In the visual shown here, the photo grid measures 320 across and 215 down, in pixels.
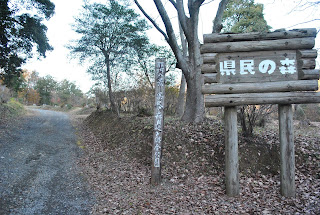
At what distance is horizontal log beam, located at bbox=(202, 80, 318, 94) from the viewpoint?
4566mm

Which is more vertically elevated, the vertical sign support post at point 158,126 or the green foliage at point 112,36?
the green foliage at point 112,36

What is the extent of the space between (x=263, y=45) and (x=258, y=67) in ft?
1.57

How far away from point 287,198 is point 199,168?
224cm

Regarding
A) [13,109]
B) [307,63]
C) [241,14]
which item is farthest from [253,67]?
[13,109]

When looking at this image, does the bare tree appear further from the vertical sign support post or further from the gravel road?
the gravel road

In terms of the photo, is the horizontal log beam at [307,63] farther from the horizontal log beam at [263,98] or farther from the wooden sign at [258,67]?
the horizontal log beam at [263,98]

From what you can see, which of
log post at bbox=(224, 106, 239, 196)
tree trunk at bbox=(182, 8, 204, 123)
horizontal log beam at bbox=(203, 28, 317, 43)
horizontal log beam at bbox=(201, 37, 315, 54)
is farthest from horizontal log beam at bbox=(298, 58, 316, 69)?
tree trunk at bbox=(182, 8, 204, 123)

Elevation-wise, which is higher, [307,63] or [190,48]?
[190,48]

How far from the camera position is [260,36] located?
470 centimetres

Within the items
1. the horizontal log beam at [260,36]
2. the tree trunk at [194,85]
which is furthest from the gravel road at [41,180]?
the tree trunk at [194,85]

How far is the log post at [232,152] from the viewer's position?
482 centimetres

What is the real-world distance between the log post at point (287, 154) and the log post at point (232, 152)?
3.29 feet

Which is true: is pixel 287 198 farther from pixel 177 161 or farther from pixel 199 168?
pixel 177 161

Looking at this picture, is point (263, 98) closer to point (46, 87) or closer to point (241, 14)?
point (241, 14)
